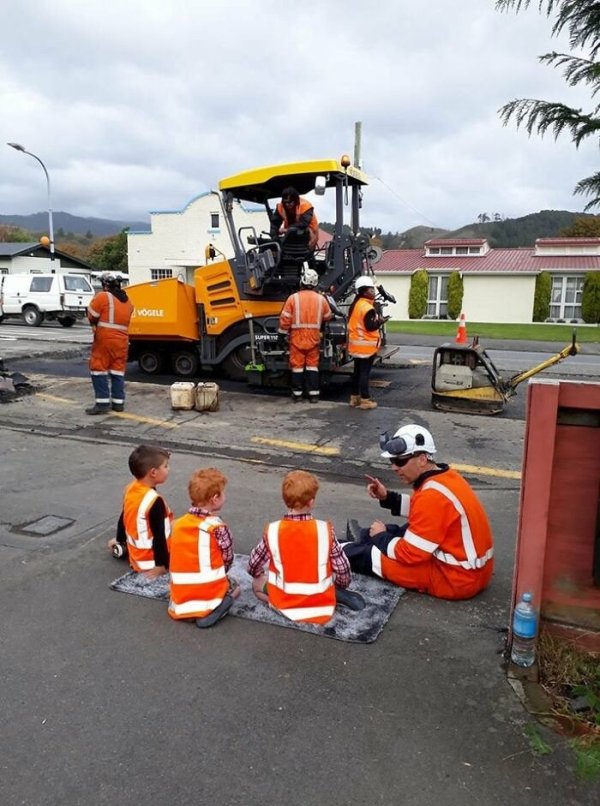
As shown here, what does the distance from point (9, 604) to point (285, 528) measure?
162cm

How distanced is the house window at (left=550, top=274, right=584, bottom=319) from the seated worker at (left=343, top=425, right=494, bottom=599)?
30.7m

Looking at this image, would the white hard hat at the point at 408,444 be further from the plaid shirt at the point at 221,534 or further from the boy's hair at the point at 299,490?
the plaid shirt at the point at 221,534

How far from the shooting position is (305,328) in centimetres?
833

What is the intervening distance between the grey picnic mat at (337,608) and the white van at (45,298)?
20.4 metres

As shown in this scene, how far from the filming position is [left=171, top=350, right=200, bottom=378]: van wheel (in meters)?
10.7

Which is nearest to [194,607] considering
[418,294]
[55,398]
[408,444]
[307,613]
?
[307,613]

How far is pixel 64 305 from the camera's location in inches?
884

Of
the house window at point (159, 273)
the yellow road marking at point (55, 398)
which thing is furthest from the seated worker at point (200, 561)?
the house window at point (159, 273)

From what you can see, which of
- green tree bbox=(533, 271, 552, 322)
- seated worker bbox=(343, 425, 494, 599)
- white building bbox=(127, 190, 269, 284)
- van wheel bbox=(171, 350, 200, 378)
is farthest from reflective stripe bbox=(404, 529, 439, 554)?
white building bbox=(127, 190, 269, 284)

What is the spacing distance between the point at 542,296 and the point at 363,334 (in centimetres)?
2575

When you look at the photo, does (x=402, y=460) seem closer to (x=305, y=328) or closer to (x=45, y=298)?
(x=305, y=328)

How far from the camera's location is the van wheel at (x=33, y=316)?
74.5ft

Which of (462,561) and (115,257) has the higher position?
(115,257)

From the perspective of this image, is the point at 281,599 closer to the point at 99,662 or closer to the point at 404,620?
the point at 404,620
